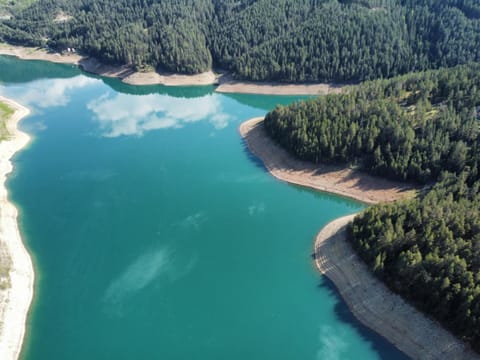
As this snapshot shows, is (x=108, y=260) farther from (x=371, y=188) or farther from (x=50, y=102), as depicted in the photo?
(x=50, y=102)

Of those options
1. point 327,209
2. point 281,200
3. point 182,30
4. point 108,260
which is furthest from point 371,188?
point 182,30

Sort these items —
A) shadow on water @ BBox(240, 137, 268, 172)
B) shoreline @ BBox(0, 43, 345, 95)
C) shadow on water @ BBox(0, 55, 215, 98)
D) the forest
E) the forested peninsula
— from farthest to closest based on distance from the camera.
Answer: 1. shadow on water @ BBox(0, 55, 215, 98)
2. the forest
3. shoreline @ BBox(0, 43, 345, 95)
4. shadow on water @ BBox(240, 137, 268, 172)
5. the forested peninsula

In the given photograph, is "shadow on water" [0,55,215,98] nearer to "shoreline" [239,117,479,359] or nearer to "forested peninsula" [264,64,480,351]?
"forested peninsula" [264,64,480,351]

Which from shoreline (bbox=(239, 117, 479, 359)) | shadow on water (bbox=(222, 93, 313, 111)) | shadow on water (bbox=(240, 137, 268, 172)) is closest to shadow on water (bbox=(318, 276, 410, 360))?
shoreline (bbox=(239, 117, 479, 359))

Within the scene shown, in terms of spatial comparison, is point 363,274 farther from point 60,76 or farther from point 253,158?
point 60,76

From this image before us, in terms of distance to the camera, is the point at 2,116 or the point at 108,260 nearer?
the point at 108,260

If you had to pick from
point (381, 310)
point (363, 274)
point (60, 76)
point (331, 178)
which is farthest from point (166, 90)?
point (381, 310)
